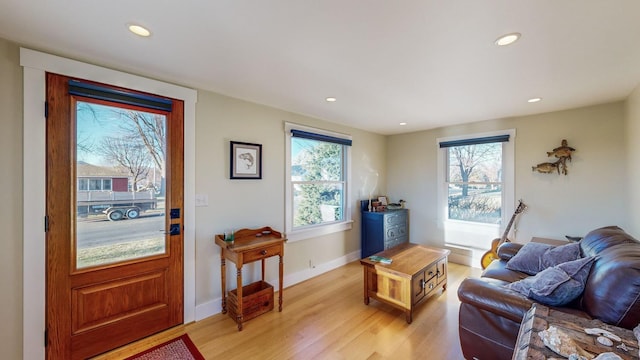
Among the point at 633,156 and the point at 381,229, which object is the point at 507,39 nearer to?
the point at 633,156

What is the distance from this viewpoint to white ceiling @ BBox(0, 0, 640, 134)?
133 cm

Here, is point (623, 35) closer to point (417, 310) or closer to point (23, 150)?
point (417, 310)

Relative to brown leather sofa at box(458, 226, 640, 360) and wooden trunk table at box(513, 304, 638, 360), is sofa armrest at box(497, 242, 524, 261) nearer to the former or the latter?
brown leather sofa at box(458, 226, 640, 360)

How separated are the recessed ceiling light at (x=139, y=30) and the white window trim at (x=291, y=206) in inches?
70.8

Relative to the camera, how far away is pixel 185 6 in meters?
1.32

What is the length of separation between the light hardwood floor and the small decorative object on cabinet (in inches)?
46.7

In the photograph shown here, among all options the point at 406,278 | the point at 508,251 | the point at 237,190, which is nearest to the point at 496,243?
the point at 508,251

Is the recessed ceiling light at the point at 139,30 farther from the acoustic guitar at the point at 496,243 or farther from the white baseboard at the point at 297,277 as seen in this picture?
the acoustic guitar at the point at 496,243

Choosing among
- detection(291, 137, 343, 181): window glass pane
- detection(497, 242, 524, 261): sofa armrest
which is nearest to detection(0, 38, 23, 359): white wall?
detection(291, 137, 343, 181): window glass pane

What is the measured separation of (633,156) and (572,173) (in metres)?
0.65

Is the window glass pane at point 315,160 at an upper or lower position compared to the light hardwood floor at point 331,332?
upper

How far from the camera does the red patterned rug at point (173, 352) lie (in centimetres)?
197

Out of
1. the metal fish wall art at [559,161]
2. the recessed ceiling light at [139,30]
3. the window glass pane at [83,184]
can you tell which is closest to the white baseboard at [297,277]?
the window glass pane at [83,184]

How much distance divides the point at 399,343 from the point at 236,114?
2.77 metres
